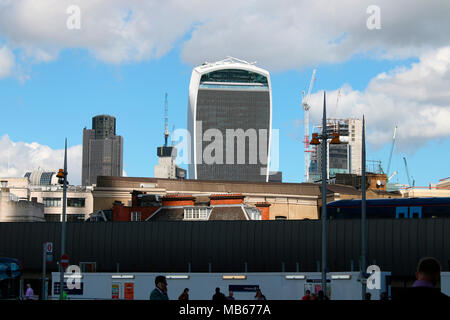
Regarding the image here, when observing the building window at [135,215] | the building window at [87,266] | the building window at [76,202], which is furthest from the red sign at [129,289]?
the building window at [76,202]

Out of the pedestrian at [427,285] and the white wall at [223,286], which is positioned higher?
the pedestrian at [427,285]

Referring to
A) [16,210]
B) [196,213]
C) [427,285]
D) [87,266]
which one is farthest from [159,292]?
[16,210]

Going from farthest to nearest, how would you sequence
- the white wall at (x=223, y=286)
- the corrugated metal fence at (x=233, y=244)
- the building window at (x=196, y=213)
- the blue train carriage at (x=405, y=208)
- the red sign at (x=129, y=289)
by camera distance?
1. the building window at (x=196, y=213)
2. the blue train carriage at (x=405, y=208)
3. the corrugated metal fence at (x=233, y=244)
4. the red sign at (x=129, y=289)
5. the white wall at (x=223, y=286)

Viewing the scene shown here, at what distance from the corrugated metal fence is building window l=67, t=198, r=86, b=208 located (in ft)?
445

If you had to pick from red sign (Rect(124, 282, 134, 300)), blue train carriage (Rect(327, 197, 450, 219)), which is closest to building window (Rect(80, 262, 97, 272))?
red sign (Rect(124, 282, 134, 300))

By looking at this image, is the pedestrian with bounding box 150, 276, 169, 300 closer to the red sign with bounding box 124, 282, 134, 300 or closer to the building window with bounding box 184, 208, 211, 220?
the red sign with bounding box 124, 282, 134, 300

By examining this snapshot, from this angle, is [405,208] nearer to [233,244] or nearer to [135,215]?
[233,244]

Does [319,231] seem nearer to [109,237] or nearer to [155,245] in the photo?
[155,245]

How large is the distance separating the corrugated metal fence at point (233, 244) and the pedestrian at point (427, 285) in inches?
1866

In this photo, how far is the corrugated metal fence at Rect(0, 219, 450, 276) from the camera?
5259 centimetres

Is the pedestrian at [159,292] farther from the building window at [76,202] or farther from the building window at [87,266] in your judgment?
the building window at [76,202]

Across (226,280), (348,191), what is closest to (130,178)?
(348,191)

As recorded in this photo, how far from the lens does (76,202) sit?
199000 millimetres

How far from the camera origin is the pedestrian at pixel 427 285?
17.1 ft
